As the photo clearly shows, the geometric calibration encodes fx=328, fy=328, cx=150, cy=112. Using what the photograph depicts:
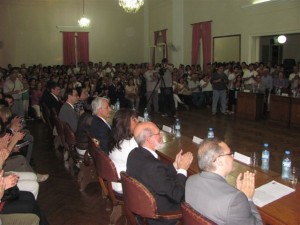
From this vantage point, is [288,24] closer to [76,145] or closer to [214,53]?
[214,53]

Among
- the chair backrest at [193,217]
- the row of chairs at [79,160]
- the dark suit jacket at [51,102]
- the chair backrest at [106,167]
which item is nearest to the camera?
the chair backrest at [193,217]

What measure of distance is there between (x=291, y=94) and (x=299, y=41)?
6462 millimetres

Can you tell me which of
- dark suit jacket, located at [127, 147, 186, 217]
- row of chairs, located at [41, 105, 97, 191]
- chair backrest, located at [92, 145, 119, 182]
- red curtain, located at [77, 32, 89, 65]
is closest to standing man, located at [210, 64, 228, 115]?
row of chairs, located at [41, 105, 97, 191]

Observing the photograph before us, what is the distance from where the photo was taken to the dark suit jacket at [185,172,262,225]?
63.9 inches

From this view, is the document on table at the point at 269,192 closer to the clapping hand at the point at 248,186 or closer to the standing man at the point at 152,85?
the clapping hand at the point at 248,186

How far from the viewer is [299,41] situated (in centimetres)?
1281

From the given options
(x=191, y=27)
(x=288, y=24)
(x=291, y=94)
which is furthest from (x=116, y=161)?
(x=191, y=27)

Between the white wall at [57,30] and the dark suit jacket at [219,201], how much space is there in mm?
13690

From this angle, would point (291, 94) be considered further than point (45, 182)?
Result: Yes

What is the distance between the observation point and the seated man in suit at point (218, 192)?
163 cm

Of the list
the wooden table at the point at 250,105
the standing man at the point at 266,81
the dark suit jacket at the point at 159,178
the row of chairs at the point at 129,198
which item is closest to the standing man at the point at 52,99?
the row of chairs at the point at 129,198

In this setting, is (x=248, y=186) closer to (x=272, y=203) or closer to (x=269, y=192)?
(x=272, y=203)

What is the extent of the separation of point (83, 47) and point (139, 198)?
44.9 feet

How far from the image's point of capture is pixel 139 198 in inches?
83.0
